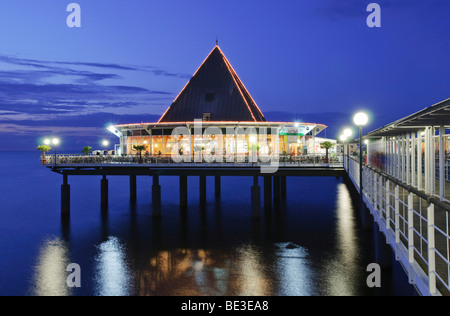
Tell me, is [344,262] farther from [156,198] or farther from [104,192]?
[104,192]

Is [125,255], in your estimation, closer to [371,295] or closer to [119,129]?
[371,295]

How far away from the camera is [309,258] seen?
73.0ft

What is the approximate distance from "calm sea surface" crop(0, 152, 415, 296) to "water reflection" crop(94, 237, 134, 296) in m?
0.05

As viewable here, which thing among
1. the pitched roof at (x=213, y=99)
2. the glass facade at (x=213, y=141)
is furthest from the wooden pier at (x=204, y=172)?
the pitched roof at (x=213, y=99)

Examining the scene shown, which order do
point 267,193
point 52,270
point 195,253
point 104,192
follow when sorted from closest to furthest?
point 52,270
point 195,253
point 267,193
point 104,192

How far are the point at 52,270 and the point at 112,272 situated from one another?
3697mm

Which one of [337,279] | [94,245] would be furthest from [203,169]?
[337,279]

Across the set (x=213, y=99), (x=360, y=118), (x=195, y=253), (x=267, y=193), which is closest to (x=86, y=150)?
(x=213, y=99)

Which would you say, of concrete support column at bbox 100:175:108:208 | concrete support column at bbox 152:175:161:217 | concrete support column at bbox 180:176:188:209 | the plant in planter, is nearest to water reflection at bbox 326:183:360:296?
concrete support column at bbox 180:176:188:209

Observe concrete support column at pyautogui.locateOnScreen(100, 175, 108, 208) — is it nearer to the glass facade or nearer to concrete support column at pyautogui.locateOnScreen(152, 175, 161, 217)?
the glass facade

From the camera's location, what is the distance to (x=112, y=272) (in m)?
20.6

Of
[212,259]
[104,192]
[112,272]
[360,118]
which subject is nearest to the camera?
[360,118]

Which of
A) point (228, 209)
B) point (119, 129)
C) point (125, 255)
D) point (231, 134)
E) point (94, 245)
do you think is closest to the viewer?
point (125, 255)

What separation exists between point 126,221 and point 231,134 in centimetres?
1633
